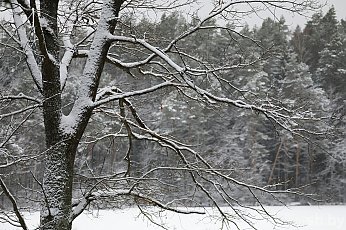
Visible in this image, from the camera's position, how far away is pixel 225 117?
809cm

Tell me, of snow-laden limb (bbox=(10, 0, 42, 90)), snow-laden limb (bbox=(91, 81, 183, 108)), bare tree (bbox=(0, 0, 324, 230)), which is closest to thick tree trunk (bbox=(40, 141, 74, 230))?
bare tree (bbox=(0, 0, 324, 230))

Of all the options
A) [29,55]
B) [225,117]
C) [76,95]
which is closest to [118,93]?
[76,95]

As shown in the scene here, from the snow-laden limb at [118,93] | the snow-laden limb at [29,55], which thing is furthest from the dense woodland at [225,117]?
the snow-laden limb at [118,93]

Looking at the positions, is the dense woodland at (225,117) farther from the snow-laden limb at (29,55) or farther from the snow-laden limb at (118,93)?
the snow-laden limb at (118,93)

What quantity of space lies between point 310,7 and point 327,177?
33487mm

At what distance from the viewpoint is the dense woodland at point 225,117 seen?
406 cm

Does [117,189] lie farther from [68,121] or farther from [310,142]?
[310,142]

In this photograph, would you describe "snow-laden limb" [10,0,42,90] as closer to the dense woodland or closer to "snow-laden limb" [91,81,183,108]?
the dense woodland

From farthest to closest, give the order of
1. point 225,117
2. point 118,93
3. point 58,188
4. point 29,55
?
point 225,117
point 118,93
point 29,55
point 58,188

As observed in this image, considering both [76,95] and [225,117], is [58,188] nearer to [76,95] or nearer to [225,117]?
[76,95]

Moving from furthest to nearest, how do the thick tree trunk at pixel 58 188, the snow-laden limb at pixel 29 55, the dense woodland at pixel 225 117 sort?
1. the dense woodland at pixel 225 117
2. the snow-laden limb at pixel 29 55
3. the thick tree trunk at pixel 58 188

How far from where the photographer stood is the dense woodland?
4.06 metres

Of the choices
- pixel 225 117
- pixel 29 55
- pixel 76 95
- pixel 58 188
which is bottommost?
pixel 58 188

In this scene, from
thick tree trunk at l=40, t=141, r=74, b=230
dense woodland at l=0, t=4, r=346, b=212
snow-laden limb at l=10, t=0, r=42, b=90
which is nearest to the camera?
thick tree trunk at l=40, t=141, r=74, b=230
